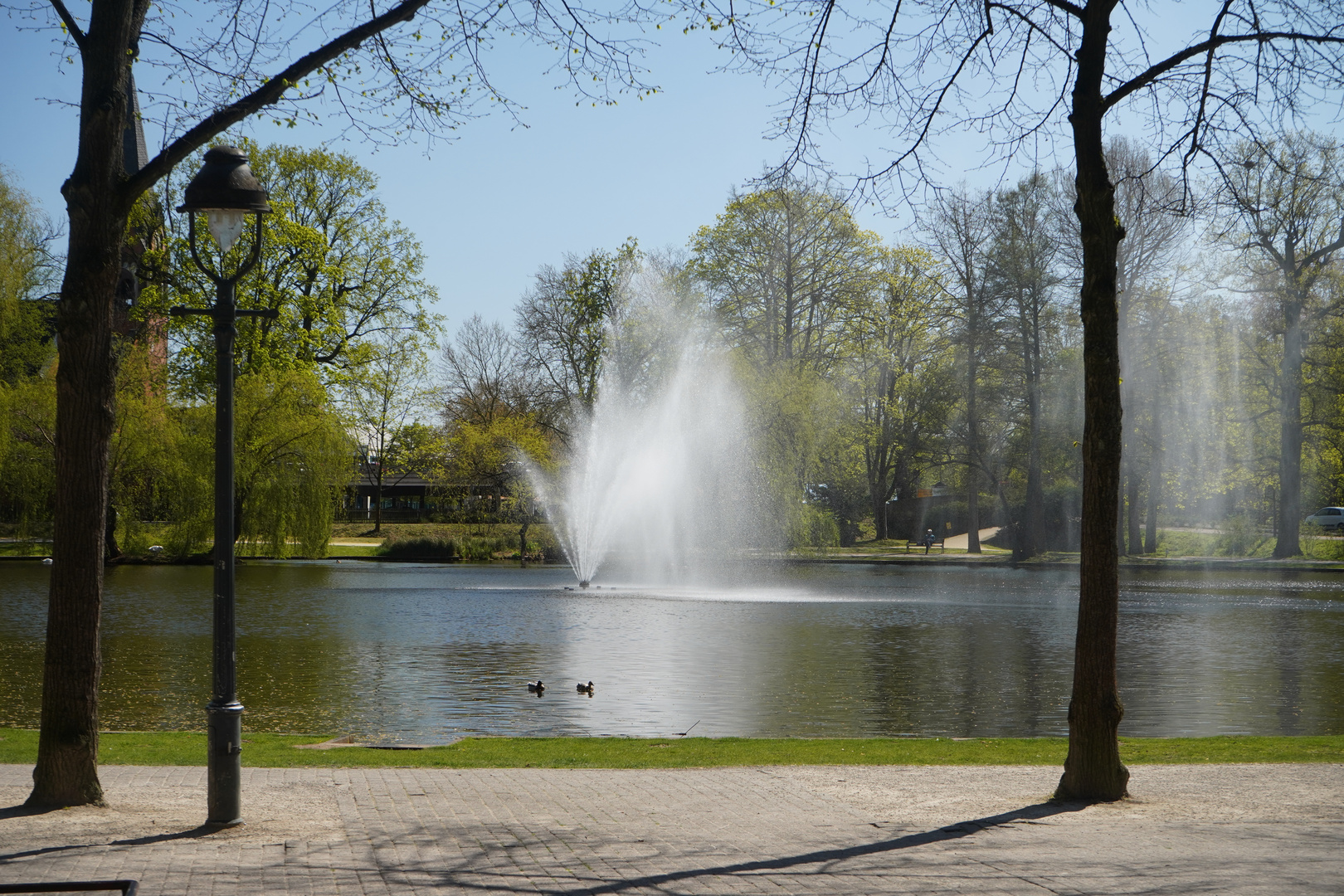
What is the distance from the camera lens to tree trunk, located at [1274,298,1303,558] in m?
40.2

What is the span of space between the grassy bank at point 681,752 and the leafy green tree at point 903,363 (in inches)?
1421

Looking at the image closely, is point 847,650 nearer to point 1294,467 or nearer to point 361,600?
point 361,600

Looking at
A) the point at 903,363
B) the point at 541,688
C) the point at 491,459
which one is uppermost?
the point at 903,363

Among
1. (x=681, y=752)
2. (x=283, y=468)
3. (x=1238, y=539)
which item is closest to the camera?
(x=681, y=752)

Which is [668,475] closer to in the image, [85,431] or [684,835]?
[85,431]

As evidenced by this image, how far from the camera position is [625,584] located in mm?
34625

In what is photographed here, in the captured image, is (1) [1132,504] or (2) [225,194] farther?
(1) [1132,504]

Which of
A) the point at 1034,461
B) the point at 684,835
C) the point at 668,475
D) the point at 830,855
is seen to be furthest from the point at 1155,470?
the point at 830,855

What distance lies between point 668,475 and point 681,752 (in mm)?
29901

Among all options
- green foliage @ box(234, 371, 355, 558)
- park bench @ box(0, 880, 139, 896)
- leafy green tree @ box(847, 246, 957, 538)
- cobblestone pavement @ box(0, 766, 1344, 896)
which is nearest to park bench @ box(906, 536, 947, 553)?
leafy green tree @ box(847, 246, 957, 538)

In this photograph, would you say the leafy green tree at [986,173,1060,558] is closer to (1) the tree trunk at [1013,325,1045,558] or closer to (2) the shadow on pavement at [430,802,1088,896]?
(1) the tree trunk at [1013,325,1045,558]

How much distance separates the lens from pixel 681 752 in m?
10.5

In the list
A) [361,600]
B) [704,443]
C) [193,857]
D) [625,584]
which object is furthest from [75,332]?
[704,443]

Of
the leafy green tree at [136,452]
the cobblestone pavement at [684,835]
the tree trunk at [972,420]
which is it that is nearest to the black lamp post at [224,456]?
the cobblestone pavement at [684,835]
